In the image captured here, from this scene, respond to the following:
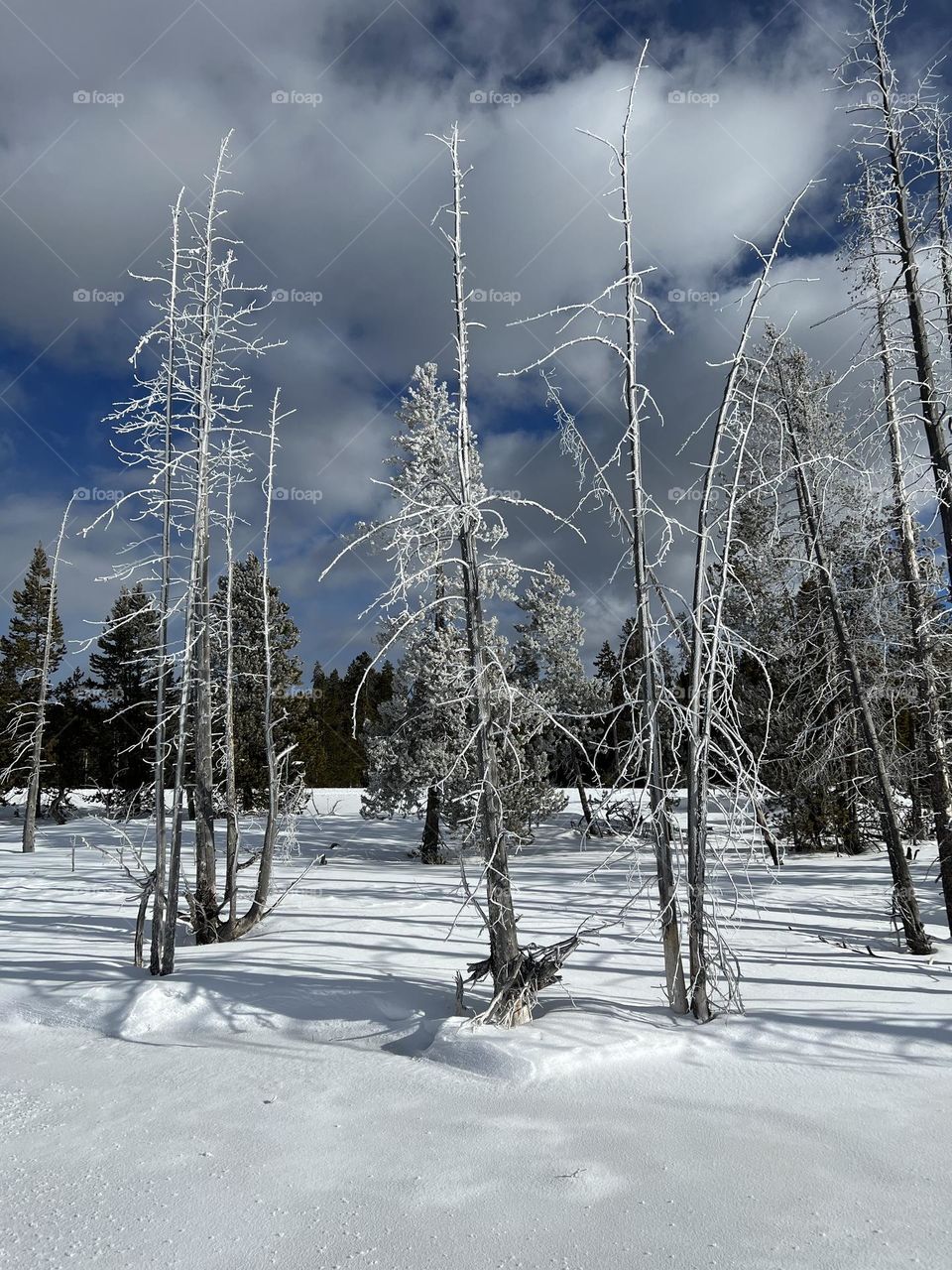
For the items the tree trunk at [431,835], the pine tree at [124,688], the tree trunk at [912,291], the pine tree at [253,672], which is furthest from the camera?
the pine tree at [124,688]

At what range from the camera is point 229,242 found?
1080 cm

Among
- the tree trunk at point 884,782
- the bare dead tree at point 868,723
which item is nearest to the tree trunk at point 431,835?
the bare dead tree at point 868,723

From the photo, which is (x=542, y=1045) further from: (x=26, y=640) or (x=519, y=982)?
(x=26, y=640)

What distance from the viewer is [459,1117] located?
17.4 feet

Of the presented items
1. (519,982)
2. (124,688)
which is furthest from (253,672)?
(519,982)

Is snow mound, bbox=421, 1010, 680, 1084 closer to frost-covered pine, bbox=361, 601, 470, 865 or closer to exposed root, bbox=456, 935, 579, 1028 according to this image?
exposed root, bbox=456, 935, 579, 1028

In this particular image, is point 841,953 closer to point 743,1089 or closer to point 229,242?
point 743,1089

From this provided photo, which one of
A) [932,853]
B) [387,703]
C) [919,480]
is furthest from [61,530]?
[932,853]

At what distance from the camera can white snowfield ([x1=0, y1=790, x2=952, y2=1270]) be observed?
3.90 m

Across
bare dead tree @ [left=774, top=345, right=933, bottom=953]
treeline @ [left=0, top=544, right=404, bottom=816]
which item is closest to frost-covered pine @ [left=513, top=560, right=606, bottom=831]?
treeline @ [left=0, top=544, right=404, bottom=816]

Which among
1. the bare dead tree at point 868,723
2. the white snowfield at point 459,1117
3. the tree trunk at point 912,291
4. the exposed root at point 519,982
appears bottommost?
the white snowfield at point 459,1117

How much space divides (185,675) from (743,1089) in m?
7.48

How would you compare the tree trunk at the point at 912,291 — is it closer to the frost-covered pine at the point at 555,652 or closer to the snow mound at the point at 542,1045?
the snow mound at the point at 542,1045

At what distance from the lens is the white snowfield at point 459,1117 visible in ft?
12.8
